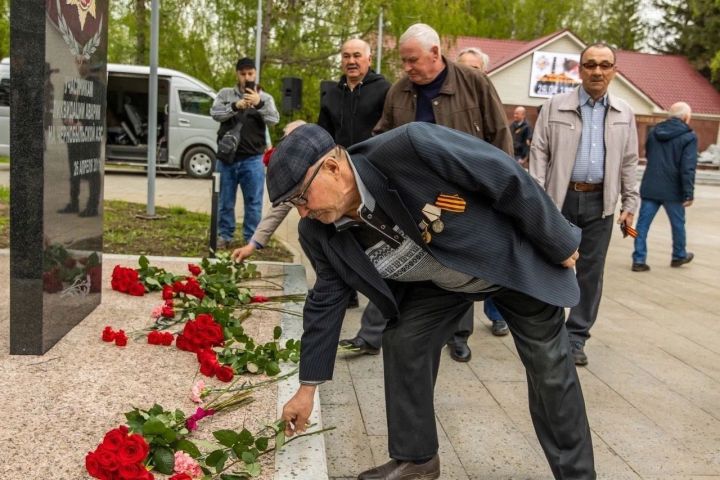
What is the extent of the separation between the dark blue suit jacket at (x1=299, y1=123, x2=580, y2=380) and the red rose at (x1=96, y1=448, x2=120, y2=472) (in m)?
0.67

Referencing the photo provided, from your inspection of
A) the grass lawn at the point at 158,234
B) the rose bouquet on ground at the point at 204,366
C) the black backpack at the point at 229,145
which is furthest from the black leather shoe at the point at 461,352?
the black backpack at the point at 229,145

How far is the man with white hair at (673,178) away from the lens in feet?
31.1

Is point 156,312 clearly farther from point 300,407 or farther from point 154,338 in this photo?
point 300,407

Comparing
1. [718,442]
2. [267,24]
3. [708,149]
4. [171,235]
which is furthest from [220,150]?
[708,149]

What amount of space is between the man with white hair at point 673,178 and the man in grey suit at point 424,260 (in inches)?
272

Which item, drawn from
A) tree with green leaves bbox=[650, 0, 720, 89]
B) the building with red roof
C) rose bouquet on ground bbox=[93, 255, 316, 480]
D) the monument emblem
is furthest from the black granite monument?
tree with green leaves bbox=[650, 0, 720, 89]

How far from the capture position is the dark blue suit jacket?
2.56 m

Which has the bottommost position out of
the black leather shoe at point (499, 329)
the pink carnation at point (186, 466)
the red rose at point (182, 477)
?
the black leather shoe at point (499, 329)

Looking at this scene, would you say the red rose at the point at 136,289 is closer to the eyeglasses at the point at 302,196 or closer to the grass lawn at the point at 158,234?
the grass lawn at the point at 158,234

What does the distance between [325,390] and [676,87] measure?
4468cm

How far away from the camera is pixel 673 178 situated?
31.3 ft

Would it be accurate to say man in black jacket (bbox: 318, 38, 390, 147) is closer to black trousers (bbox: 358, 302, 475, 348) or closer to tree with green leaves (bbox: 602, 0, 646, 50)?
black trousers (bbox: 358, 302, 475, 348)

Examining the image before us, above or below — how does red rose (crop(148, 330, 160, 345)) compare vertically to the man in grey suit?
below

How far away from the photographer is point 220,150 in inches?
319
